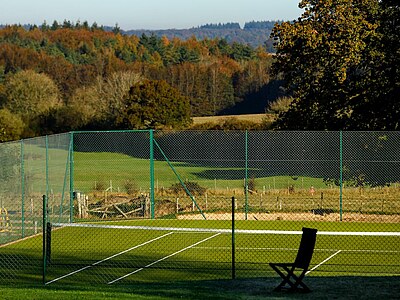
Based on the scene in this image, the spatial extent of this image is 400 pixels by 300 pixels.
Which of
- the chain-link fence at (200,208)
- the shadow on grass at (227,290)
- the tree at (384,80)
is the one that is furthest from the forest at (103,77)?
the shadow on grass at (227,290)

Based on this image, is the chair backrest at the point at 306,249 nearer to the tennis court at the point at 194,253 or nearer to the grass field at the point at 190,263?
the grass field at the point at 190,263

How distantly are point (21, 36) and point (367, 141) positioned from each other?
351 feet

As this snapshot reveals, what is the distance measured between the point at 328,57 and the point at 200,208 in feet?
29.4

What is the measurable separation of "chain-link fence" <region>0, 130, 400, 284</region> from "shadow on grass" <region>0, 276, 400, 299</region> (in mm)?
993

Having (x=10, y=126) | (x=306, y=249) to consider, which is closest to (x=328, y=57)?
(x=306, y=249)

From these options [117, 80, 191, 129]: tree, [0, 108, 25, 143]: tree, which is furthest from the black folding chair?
[117, 80, 191, 129]: tree

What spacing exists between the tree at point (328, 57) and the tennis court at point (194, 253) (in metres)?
9.21

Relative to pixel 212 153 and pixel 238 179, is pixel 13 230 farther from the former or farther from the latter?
pixel 212 153

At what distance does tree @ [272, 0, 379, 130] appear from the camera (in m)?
33.9

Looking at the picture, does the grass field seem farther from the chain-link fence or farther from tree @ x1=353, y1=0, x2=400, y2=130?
tree @ x1=353, y1=0, x2=400, y2=130

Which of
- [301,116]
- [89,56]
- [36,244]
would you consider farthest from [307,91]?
[89,56]

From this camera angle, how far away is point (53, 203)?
25047mm

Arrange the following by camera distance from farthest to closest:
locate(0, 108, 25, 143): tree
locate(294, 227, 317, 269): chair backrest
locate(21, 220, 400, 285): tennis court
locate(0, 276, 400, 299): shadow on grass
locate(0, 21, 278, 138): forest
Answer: locate(0, 21, 278, 138): forest, locate(0, 108, 25, 143): tree, locate(21, 220, 400, 285): tennis court, locate(294, 227, 317, 269): chair backrest, locate(0, 276, 400, 299): shadow on grass

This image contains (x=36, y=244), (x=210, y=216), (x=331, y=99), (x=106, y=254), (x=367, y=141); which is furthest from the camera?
(x=331, y=99)
